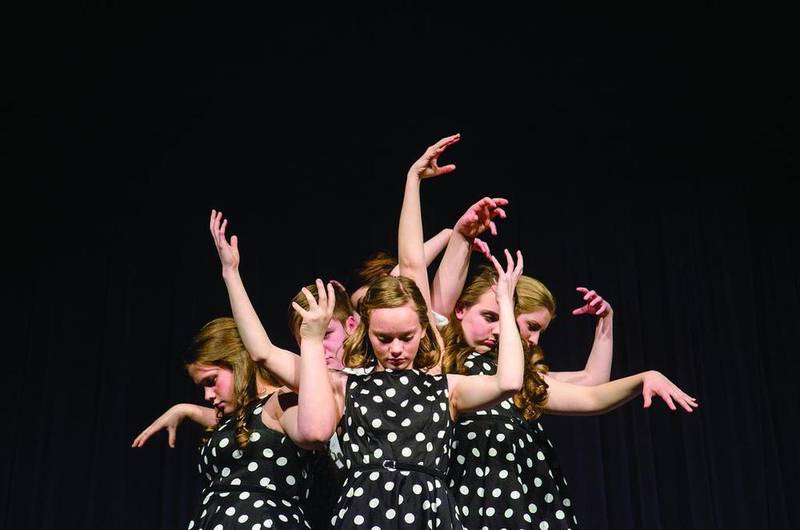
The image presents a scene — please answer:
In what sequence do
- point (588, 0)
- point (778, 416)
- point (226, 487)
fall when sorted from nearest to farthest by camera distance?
point (226, 487), point (778, 416), point (588, 0)

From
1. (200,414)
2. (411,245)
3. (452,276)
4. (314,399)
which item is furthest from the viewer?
(200,414)

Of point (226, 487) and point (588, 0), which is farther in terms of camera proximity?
point (588, 0)

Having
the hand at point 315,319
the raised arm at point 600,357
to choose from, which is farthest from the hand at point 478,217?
the hand at point 315,319

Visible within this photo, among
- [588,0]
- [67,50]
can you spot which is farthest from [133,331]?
[588,0]

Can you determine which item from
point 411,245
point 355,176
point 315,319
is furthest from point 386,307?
point 355,176

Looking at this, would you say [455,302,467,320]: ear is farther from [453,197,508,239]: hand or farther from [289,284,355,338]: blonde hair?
[289,284,355,338]: blonde hair

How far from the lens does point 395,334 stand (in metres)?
2.00

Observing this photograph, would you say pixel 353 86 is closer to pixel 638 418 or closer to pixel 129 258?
pixel 129 258

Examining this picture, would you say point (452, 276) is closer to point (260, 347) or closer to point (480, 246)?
point (480, 246)

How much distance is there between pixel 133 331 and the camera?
13.7 ft

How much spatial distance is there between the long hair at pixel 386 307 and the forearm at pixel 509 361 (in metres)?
0.21

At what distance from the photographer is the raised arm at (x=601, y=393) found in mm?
2104

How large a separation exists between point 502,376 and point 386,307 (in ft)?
0.99

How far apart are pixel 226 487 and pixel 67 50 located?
2.86 metres
